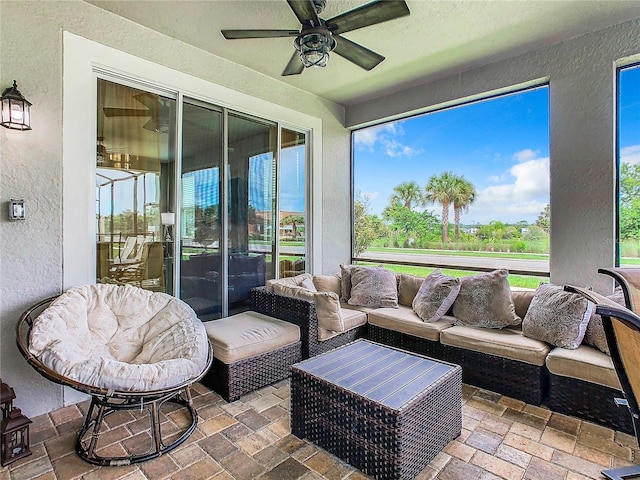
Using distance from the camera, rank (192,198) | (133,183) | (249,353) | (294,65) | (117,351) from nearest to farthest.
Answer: (117,351), (249,353), (294,65), (133,183), (192,198)

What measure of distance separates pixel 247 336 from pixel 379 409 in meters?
1.40

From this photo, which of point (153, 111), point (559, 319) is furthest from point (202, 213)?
point (559, 319)

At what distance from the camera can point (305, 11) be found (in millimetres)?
2105

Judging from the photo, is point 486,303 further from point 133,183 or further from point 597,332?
point 133,183

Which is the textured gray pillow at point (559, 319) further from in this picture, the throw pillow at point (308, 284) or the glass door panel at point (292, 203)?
the glass door panel at point (292, 203)

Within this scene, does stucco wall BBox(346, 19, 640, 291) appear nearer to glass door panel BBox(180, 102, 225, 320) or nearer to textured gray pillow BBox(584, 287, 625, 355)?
textured gray pillow BBox(584, 287, 625, 355)

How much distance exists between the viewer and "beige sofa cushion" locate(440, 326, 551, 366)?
2.60 metres

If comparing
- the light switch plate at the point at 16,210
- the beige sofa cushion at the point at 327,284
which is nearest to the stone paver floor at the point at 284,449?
the light switch plate at the point at 16,210

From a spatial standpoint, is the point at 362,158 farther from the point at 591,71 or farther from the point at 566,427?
the point at 566,427

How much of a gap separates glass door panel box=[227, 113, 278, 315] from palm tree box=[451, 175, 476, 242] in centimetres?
235

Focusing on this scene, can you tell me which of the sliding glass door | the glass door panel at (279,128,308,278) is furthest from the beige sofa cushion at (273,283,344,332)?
Result: the glass door panel at (279,128,308,278)

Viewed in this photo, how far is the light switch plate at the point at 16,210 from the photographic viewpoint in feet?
7.70

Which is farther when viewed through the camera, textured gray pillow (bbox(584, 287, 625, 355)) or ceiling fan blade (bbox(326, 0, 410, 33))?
textured gray pillow (bbox(584, 287, 625, 355))

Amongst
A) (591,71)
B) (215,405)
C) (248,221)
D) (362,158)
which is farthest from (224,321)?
(591,71)
